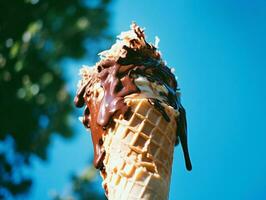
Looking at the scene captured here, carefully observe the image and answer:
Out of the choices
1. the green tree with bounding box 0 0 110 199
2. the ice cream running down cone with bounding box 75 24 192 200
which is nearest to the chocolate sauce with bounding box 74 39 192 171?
the ice cream running down cone with bounding box 75 24 192 200

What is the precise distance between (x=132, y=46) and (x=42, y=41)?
268cm

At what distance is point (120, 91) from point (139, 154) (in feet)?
1.13

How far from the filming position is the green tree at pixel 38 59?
498 centimetres

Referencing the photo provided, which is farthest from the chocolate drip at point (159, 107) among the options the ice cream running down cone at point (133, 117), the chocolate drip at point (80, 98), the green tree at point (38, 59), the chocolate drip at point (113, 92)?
the green tree at point (38, 59)

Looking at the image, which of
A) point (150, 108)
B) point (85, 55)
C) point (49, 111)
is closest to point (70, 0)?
point (85, 55)

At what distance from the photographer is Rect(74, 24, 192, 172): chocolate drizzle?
240 cm

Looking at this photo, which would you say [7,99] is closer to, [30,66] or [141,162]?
[30,66]

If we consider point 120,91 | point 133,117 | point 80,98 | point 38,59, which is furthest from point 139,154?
point 38,59

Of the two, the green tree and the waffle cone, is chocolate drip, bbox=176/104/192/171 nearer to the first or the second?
the waffle cone

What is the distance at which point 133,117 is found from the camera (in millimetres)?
2318

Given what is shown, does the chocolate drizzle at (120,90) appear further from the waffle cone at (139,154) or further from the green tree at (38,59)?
the green tree at (38,59)

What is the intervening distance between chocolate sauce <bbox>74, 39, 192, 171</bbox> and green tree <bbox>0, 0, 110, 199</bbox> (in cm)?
233

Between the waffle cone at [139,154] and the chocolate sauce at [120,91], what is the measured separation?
0.14 feet

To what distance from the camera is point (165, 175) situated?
2.27 meters
